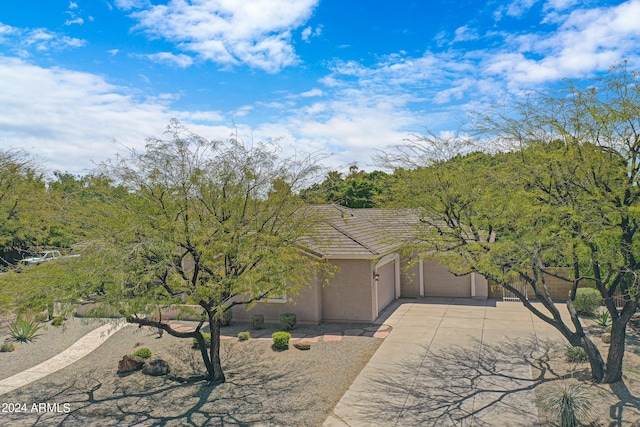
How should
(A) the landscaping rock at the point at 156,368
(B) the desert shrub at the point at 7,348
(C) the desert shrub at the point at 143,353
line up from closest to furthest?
(A) the landscaping rock at the point at 156,368 → (C) the desert shrub at the point at 143,353 → (B) the desert shrub at the point at 7,348

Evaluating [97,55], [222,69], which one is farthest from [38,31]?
[222,69]

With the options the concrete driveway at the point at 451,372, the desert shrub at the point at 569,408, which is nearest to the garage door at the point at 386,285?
the concrete driveway at the point at 451,372

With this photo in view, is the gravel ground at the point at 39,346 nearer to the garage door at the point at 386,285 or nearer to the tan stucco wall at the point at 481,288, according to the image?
the garage door at the point at 386,285

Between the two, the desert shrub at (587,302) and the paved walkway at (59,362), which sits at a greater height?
the desert shrub at (587,302)

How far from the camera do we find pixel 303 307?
53.1 ft

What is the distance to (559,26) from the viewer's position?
411 inches

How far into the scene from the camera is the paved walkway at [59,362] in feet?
36.1

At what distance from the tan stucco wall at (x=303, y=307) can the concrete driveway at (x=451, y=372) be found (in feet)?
8.36

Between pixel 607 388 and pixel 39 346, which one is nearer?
pixel 607 388

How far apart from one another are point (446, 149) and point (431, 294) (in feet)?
35.0

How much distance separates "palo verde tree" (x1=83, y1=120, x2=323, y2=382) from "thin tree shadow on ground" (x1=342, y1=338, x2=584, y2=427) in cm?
351

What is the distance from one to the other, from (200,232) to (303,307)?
739 centimetres

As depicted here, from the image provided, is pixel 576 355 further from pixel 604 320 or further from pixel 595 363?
pixel 604 320

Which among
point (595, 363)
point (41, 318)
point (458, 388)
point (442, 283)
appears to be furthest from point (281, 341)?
point (442, 283)
